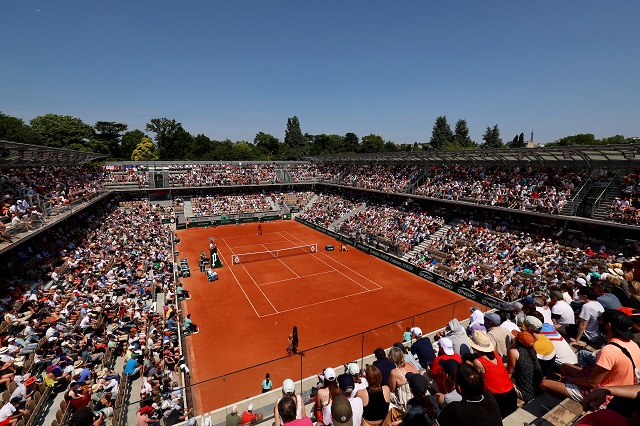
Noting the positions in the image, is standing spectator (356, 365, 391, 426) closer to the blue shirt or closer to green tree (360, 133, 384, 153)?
the blue shirt

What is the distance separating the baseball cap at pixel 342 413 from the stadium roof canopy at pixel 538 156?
26.8 meters

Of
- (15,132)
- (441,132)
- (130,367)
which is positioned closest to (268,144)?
(441,132)

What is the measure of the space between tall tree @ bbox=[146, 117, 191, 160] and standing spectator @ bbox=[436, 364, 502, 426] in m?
98.5

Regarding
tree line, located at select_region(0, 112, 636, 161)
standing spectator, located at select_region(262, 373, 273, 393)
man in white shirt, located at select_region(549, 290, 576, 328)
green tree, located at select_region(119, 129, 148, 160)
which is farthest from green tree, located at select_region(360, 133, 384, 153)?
man in white shirt, located at select_region(549, 290, 576, 328)

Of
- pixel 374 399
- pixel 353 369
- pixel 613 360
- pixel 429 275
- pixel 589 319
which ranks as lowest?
pixel 429 275

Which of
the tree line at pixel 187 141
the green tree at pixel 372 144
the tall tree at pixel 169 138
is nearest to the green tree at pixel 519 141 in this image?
the tree line at pixel 187 141

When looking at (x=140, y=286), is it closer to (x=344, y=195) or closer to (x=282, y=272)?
(x=282, y=272)

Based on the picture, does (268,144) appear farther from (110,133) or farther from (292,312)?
(292,312)

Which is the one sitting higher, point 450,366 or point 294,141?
Answer: point 294,141

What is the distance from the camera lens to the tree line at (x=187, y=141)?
2707 inches

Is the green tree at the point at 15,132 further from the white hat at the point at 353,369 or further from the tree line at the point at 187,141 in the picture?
the white hat at the point at 353,369

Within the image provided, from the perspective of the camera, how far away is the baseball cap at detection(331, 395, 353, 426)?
4.39 m

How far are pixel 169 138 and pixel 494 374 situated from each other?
102 metres

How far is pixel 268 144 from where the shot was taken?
5000 inches
